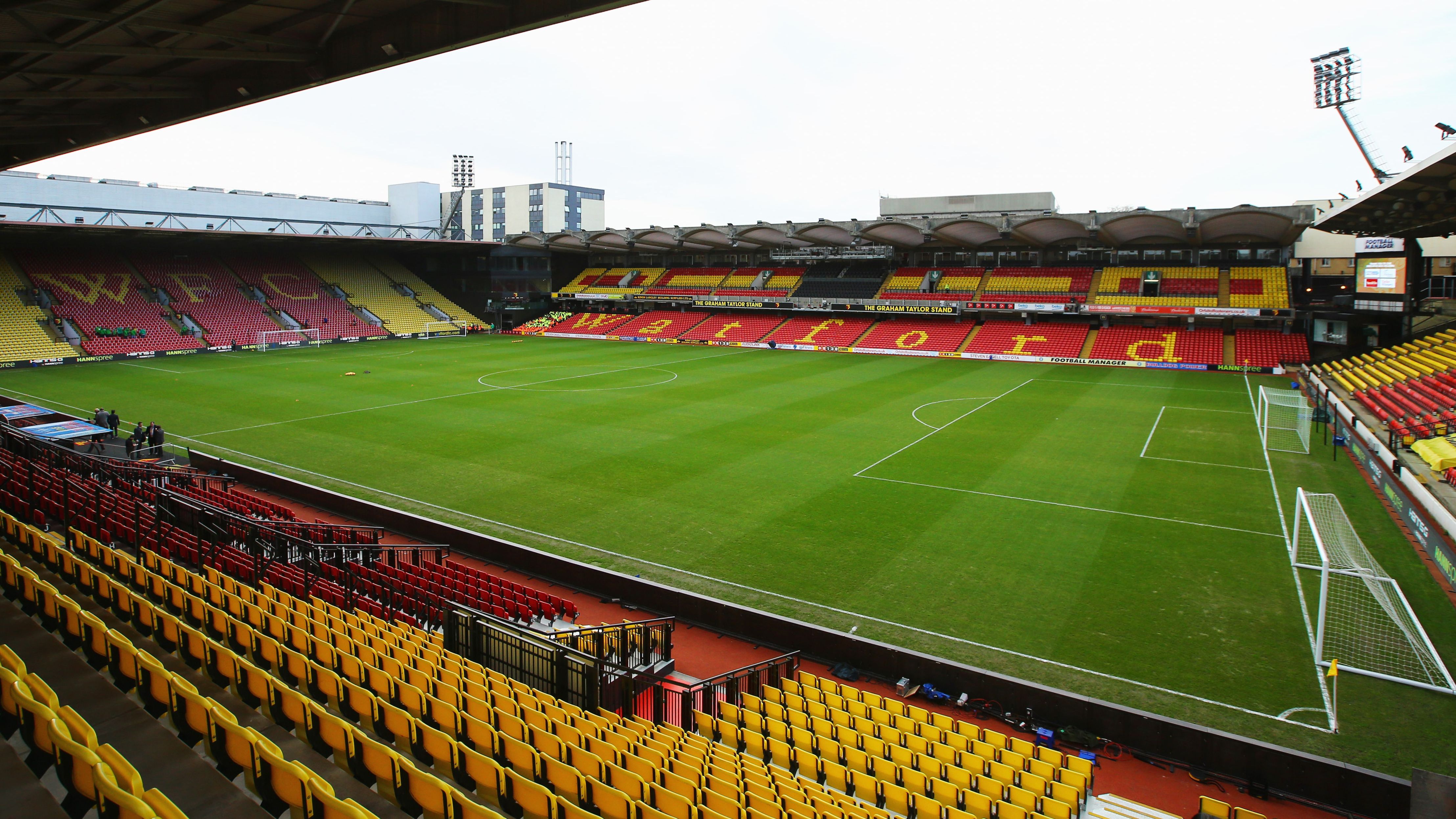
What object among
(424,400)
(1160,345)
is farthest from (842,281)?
(424,400)

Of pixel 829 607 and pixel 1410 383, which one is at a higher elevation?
pixel 1410 383

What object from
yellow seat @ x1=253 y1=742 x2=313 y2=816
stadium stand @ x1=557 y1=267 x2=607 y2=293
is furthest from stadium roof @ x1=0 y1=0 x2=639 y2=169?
stadium stand @ x1=557 y1=267 x2=607 y2=293

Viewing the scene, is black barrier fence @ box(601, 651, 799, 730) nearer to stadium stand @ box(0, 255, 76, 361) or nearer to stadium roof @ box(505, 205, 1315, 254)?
stadium roof @ box(505, 205, 1315, 254)

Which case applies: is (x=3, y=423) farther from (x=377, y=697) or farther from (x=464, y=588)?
(x=377, y=697)

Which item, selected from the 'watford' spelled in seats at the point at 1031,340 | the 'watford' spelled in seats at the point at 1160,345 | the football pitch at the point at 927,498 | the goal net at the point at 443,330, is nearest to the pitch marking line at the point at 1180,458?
the football pitch at the point at 927,498

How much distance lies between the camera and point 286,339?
183 ft

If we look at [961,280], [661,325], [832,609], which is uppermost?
[961,280]

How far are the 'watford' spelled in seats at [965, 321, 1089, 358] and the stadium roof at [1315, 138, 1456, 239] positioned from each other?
15182mm

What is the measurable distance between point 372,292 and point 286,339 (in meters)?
11.9

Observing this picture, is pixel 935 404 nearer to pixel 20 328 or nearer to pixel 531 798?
pixel 531 798

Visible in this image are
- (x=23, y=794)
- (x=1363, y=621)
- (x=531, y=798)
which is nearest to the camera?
(x=23, y=794)

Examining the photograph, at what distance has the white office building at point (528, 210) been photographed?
117 meters

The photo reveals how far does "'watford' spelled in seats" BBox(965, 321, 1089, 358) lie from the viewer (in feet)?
159

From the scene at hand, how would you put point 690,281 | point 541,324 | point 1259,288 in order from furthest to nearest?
point 541,324 → point 690,281 → point 1259,288
